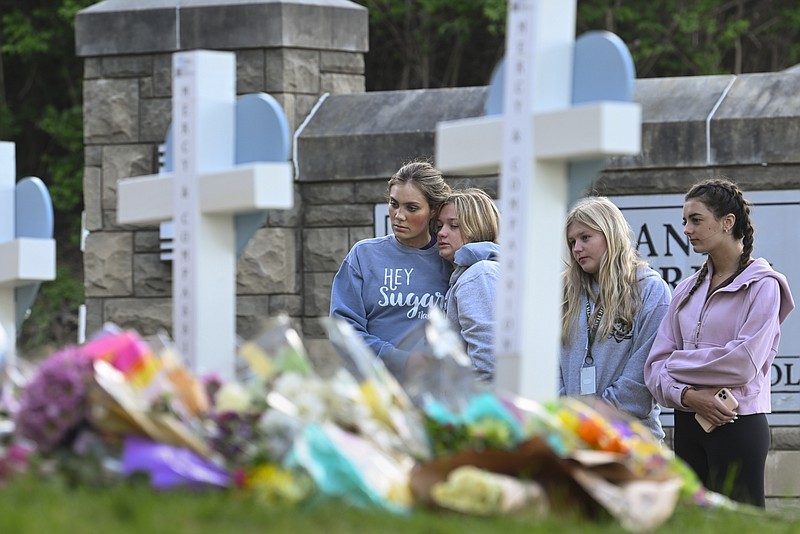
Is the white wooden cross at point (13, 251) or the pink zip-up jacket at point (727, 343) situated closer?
the white wooden cross at point (13, 251)

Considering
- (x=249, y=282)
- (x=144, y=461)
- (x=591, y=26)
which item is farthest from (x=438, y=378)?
(x=591, y=26)

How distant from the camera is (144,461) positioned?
2.76 m

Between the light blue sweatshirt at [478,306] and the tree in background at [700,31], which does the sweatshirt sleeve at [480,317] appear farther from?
the tree in background at [700,31]

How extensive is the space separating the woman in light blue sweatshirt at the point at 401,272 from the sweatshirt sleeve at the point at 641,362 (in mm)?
771

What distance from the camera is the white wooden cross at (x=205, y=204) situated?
3.46 metres

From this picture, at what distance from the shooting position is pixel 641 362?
5.16 m

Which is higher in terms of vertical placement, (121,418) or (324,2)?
(324,2)

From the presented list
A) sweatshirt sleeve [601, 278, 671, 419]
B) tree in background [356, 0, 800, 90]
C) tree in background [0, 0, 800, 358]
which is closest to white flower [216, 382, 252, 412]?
sweatshirt sleeve [601, 278, 671, 419]

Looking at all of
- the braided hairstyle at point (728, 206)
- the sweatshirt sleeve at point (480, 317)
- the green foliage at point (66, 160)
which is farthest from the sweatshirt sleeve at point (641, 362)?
the green foliage at point (66, 160)

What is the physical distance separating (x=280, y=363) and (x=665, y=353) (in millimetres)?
2336

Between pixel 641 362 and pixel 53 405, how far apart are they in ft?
9.41

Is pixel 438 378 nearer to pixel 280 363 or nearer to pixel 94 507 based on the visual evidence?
pixel 280 363

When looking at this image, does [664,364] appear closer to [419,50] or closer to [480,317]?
[480,317]

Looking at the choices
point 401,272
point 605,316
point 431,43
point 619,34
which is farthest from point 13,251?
point 619,34
